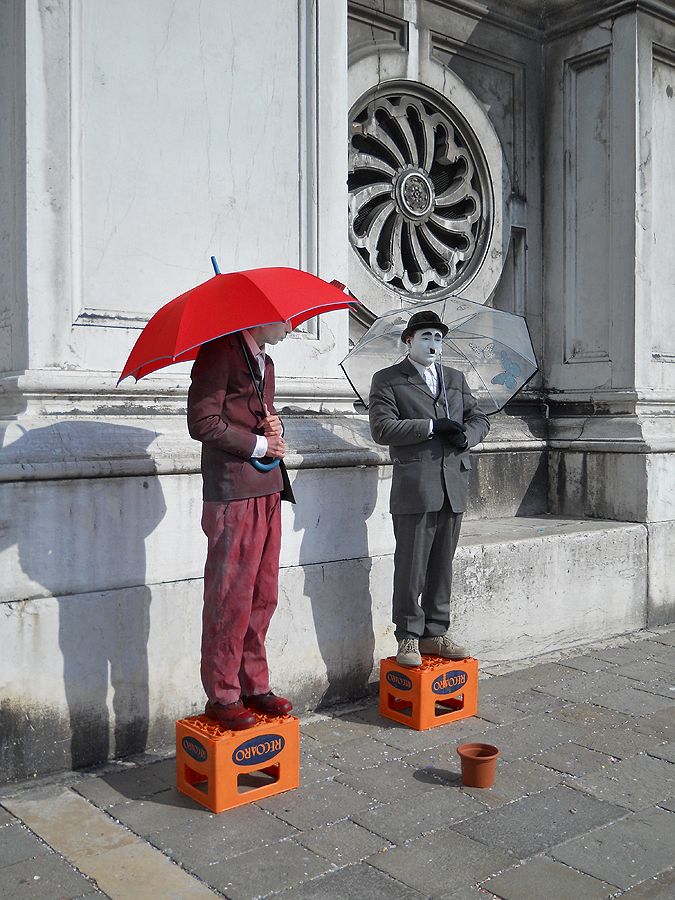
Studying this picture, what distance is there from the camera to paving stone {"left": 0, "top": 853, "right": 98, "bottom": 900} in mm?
2918

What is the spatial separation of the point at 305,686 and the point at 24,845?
5.54 feet

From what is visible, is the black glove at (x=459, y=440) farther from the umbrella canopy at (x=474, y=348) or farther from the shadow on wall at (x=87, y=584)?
the shadow on wall at (x=87, y=584)

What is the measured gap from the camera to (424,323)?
4512mm

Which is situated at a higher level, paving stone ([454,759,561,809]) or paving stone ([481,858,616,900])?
paving stone ([454,759,561,809])

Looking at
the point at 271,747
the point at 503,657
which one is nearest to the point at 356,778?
the point at 271,747

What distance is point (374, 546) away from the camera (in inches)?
194

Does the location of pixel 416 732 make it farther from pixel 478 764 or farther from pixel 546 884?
pixel 546 884

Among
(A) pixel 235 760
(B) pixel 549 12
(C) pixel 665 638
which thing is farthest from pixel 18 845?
(B) pixel 549 12

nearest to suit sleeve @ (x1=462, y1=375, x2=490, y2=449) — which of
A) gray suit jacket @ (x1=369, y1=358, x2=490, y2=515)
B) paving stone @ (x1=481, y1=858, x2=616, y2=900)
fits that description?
gray suit jacket @ (x1=369, y1=358, x2=490, y2=515)

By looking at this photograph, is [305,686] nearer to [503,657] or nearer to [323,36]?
[503,657]

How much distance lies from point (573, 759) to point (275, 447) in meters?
1.90

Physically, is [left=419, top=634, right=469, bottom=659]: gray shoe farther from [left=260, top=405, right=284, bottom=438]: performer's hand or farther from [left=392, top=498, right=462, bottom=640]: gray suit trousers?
[left=260, top=405, right=284, bottom=438]: performer's hand

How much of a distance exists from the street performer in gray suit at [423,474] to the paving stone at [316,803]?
0.93m

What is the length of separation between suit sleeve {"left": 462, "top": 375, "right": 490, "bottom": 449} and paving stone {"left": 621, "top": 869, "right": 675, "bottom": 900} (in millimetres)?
2117
